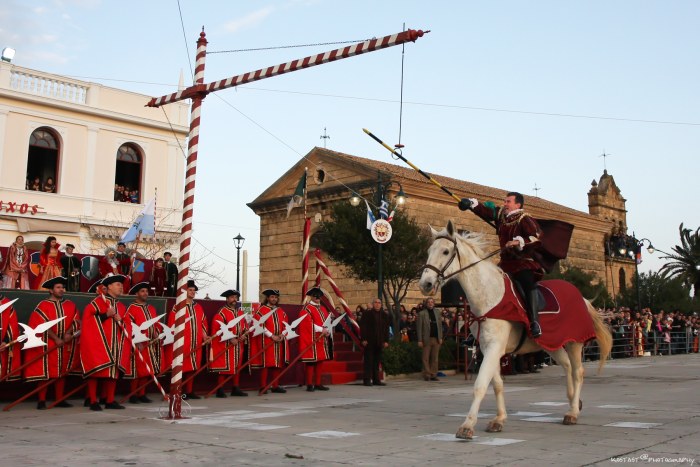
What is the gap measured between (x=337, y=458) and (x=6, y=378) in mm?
7131

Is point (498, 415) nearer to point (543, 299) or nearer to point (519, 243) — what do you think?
point (543, 299)

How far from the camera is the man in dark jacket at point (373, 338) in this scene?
54.4ft

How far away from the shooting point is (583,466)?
595 cm

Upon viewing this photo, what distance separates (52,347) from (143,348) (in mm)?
1778

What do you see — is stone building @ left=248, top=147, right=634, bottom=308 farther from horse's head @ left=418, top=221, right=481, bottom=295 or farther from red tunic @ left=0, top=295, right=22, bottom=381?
horse's head @ left=418, top=221, right=481, bottom=295

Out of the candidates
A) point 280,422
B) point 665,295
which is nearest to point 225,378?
point 280,422

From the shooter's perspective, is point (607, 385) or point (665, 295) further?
point (665, 295)

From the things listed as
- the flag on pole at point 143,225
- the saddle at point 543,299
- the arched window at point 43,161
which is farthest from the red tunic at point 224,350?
the arched window at point 43,161

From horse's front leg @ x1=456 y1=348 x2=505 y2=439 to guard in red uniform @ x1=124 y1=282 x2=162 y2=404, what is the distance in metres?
6.29

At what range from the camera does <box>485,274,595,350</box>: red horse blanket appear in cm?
845

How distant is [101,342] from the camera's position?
11.3m

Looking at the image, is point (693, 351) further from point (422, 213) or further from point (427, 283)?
point (427, 283)

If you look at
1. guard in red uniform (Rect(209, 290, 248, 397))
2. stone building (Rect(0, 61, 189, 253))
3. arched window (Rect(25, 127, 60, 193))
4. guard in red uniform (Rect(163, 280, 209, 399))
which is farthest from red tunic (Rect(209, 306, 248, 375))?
arched window (Rect(25, 127, 60, 193))

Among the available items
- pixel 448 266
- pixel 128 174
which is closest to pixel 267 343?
pixel 448 266
